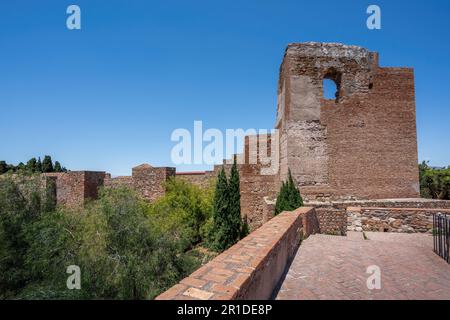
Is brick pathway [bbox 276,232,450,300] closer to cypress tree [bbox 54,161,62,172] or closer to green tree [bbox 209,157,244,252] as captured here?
green tree [bbox 209,157,244,252]

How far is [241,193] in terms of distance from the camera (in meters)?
14.5

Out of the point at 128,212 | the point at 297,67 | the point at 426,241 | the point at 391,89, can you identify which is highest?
the point at 297,67

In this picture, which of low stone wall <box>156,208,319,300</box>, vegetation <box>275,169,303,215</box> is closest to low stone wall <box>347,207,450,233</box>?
vegetation <box>275,169,303,215</box>

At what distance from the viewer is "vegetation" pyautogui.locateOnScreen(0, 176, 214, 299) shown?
22.6 feet

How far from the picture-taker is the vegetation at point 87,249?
6.88 metres

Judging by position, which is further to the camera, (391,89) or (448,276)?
(391,89)

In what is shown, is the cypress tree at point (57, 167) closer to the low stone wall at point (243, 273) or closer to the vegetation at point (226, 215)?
the vegetation at point (226, 215)

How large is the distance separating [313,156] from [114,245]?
916cm

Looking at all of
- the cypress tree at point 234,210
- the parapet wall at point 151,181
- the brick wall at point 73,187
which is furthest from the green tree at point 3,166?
the cypress tree at point 234,210

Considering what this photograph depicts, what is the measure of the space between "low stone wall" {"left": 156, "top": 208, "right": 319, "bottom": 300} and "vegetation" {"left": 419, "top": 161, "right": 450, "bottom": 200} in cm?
2411

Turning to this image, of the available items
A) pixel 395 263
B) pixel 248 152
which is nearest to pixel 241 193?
pixel 248 152

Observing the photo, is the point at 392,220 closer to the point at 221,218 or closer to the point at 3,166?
the point at 221,218

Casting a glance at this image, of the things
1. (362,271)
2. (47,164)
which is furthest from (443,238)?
(47,164)
